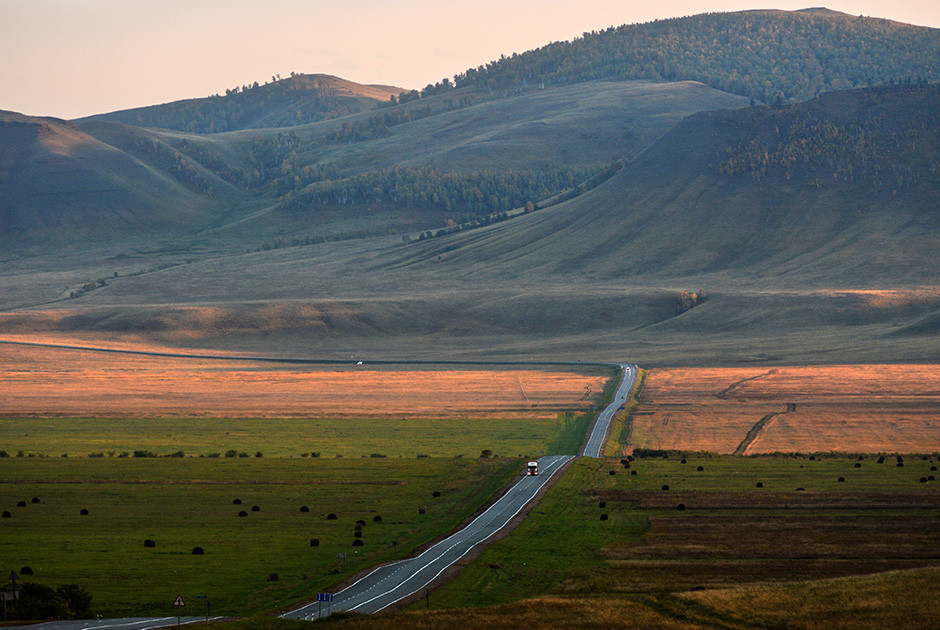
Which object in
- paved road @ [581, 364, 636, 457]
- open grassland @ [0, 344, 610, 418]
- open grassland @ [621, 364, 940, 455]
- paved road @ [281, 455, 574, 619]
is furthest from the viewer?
open grassland @ [0, 344, 610, 418]

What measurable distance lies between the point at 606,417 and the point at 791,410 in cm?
1820

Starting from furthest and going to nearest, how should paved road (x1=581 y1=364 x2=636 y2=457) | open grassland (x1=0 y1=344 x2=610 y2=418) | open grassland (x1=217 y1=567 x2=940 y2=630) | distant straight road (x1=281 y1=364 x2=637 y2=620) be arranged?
open grassland (x1=0 y1=344 x2=610 y2=418) → paved road (x1=581 y1=364 x2=636 y2=457) → distant straight road (x1=281 y1=364 x2=637 y2=620) → open grassland (x1=217 y1=567 x2=940 y2=630)

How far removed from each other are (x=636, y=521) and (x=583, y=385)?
234 ft

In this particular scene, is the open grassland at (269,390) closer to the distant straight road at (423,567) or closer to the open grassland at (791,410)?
the open grassland at (791,410)

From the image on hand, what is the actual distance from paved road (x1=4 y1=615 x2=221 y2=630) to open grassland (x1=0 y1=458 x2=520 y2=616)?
113 cm

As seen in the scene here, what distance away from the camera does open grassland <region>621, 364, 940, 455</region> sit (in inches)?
3369

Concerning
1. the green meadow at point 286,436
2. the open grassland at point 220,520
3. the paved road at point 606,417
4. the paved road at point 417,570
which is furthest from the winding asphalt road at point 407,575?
the green meadow at point 286,436

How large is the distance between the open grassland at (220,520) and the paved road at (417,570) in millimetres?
1183

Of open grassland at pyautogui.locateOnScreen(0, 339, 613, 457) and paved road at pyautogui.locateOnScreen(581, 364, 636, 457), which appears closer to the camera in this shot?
paved road at pyautogui.locateOnScreen(581, 364, 636, 457)

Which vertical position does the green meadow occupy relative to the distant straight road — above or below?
below

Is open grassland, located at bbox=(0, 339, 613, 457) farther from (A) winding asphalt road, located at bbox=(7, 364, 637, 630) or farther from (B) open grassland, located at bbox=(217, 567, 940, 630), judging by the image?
(B) open grassland, located at bbox=(217, 567, 940, 630)

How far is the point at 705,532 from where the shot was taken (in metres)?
50.1

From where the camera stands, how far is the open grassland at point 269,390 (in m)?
108

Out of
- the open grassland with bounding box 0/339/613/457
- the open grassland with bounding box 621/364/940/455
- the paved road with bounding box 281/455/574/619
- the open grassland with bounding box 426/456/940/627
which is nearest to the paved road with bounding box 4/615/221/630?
the paved road with bounding box 281/455/574/619
